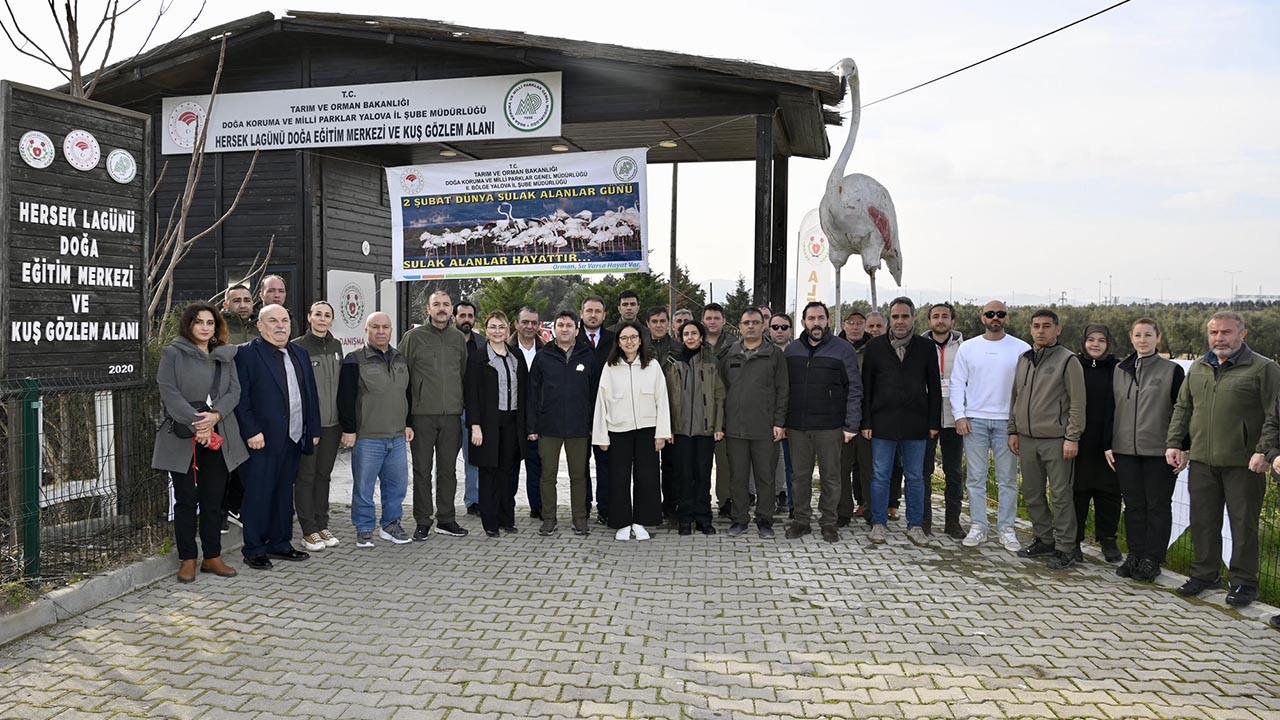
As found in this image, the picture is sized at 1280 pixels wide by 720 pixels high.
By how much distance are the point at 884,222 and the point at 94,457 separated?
7862 mm

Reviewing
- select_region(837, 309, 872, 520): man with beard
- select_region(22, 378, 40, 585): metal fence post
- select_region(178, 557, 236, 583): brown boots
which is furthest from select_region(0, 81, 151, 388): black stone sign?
select_region(837, 309, 872, 520): man with beard

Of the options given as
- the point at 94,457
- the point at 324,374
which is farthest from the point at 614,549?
the point at 94,457

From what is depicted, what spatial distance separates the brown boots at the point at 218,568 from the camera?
5.52 metres

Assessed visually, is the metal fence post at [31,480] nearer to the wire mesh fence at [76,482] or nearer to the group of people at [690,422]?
the wire mesh fence at [76,482]

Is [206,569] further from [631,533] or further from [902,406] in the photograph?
[902,406]

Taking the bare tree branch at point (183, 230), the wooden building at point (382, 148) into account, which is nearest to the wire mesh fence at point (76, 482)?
the bare tree branch at point (183, 230)

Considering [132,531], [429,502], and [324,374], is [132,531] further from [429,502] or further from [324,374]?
[429,502]

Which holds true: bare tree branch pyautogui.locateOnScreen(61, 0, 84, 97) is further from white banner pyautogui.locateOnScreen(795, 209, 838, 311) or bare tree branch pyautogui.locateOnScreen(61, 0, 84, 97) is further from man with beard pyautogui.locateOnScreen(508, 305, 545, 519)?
white banner pyautogui.locateOnScreen(795, 209, 838, 311)

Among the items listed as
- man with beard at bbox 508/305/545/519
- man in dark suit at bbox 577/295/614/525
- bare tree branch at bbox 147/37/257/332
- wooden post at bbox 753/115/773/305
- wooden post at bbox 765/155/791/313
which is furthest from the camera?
wooden post at bbox 765/155/791/313

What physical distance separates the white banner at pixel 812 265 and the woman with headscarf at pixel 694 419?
22.4ft

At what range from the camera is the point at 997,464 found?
21.4ft

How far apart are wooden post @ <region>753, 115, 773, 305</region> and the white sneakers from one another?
10.3 feet

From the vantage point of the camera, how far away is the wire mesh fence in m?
4.84

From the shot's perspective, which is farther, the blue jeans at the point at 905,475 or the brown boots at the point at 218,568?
the blue jeans at the point at 905,475
